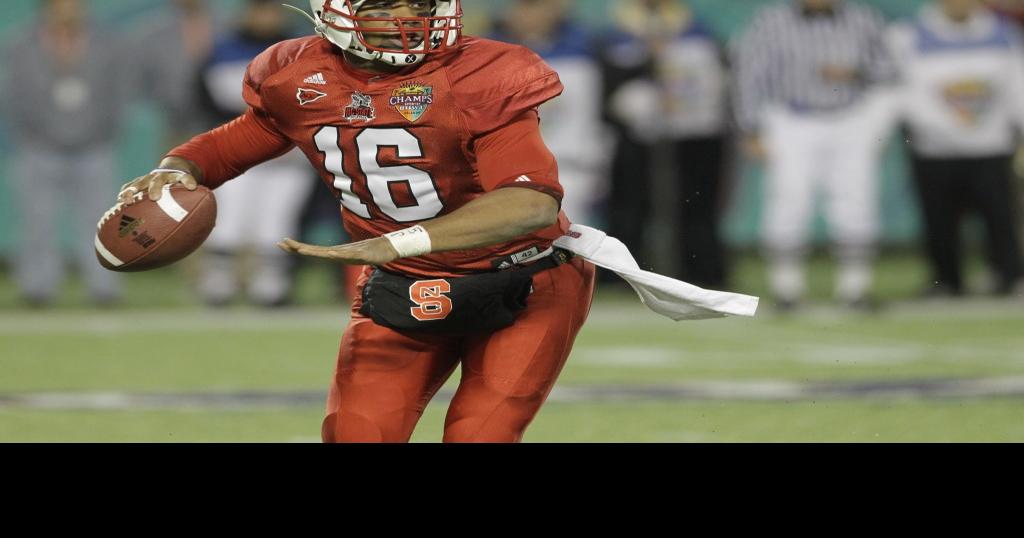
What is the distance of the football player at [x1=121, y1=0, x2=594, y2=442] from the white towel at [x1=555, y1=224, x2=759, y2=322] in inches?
2.2

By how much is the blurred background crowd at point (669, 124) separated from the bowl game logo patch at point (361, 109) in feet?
17.5

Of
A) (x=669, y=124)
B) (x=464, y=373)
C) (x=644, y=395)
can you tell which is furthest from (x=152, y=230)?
(x=669, y=124)

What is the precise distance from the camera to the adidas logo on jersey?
3463mm

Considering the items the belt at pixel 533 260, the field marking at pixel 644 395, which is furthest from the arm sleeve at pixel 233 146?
the field marking at pixel 644 395

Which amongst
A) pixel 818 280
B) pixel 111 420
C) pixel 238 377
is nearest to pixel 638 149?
pixel 818 280

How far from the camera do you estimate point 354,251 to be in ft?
10.1

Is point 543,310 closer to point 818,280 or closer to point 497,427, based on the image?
point 497,427

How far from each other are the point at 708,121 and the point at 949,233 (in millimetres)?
1491

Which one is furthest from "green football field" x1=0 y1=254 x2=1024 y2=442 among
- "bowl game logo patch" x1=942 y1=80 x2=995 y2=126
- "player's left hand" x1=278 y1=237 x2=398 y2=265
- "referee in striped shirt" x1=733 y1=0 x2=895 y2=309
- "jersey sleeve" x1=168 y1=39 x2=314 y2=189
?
"player's left hand" x1=278 y1=237 x2=398 y2=265

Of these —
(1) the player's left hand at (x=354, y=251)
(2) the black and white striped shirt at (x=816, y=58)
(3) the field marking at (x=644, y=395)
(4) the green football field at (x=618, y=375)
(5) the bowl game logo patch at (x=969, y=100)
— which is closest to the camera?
(1) the player's left hand at (x=354, y=251)

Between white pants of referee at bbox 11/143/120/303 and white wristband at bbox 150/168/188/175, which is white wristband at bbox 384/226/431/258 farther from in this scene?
white pants of referee at bbox 11/143/120/303

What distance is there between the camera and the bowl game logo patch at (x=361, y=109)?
3.41 metres

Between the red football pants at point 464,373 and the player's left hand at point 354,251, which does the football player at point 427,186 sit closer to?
the red football pants at point 464,373

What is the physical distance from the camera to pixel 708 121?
9359mm
